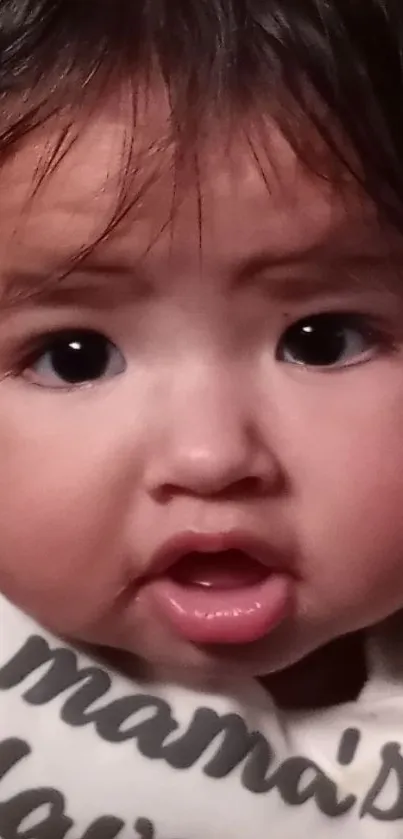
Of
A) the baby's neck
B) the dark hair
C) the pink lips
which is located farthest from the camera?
the baby's neck

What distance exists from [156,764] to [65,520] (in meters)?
0.17

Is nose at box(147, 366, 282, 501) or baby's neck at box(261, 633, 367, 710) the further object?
baby's neck at box(261, 633, 367, 710)

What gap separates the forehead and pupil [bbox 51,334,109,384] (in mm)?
59

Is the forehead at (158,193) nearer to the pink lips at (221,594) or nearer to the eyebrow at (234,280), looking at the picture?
the eyebrow at (234,280)

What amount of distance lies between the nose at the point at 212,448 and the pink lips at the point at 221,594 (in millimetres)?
47

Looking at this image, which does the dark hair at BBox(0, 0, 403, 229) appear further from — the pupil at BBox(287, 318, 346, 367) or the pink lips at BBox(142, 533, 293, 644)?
the pink lips at BBox(142, 533, 293, 644)

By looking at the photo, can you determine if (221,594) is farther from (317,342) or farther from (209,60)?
(209,60)

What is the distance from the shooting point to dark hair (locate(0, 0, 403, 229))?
563 millimetres

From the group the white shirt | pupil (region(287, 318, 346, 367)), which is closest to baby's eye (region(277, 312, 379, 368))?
pupil (region(287, 318, 346, 367))

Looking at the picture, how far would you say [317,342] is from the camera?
65cm

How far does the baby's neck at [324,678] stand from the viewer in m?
0.81

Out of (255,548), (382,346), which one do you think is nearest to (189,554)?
(255,548)

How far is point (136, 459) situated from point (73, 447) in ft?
0.10

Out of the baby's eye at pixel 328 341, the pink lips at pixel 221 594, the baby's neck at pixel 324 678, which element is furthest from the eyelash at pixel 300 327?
the baby's neck at pixel 324 678
